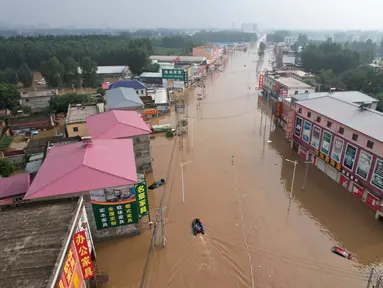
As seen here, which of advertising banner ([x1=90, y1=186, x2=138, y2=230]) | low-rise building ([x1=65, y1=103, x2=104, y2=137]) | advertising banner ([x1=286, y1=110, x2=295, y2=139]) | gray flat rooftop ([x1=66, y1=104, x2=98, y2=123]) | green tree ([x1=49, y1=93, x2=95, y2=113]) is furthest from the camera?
green tree ([x1=49, y1=93, x2=95, y2=113])

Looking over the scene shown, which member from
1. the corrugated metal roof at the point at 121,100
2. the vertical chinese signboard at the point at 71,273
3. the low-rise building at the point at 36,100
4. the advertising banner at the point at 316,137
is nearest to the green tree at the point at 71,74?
the low-rise building at the point at 36,100

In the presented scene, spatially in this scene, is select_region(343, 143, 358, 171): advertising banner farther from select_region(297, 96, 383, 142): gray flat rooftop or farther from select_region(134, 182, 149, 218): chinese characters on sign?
select_region(134, 182, 149, 218): chinese characters on sign

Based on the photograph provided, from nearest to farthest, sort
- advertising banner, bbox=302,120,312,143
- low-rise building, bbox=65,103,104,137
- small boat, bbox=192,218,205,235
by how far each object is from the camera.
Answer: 1. small boat, bbox=192,218,205,235
2. advertising banner, bbox=302,120,312,143
3. low-rise building, bbox=65,103,104,137

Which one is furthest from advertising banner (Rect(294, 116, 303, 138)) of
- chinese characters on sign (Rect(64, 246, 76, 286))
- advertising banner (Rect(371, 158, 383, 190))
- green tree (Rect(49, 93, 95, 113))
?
green tree (Rect(49, 93, 95, 113))

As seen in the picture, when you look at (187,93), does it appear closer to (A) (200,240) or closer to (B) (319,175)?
(B) (319,175)

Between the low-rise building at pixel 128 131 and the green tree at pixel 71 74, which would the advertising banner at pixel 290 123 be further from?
the green tree at pixel 71 74
